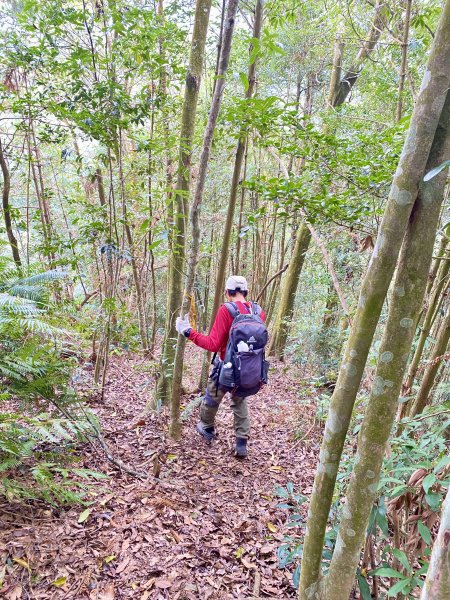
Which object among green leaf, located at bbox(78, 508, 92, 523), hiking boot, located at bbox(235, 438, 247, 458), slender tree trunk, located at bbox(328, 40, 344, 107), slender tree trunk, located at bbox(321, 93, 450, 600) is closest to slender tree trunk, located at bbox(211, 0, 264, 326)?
hiking boot, located at bbox(235, 438, 247, 458)

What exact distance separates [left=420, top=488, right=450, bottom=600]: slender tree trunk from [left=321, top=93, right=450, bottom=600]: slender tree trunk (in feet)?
1.43

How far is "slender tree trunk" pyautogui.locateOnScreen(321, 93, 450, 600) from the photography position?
4.08 ft

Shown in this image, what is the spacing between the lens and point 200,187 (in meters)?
3.06

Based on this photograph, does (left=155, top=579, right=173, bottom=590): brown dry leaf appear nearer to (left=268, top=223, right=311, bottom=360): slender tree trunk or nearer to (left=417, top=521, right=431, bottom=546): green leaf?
(left=417, top=521, right=431, bottom=546): green leaf

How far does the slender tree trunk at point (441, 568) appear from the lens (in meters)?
0.85

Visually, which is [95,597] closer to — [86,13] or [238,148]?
[238,148]

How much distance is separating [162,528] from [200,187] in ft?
8.96

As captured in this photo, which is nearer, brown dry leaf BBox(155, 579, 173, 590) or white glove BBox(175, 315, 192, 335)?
brown dry leaf BBox(155, 579, 173, 590)

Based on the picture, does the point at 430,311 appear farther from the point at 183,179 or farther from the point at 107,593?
the point at 107,593

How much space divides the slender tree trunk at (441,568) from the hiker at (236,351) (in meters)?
2.61

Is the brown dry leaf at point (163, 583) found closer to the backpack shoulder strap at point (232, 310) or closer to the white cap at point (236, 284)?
the backpack shoulder strap at point (232, 310)

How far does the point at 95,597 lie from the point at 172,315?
97.9 inches

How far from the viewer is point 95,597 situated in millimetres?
2025

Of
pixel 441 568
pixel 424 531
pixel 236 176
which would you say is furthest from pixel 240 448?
pixel 441 568
